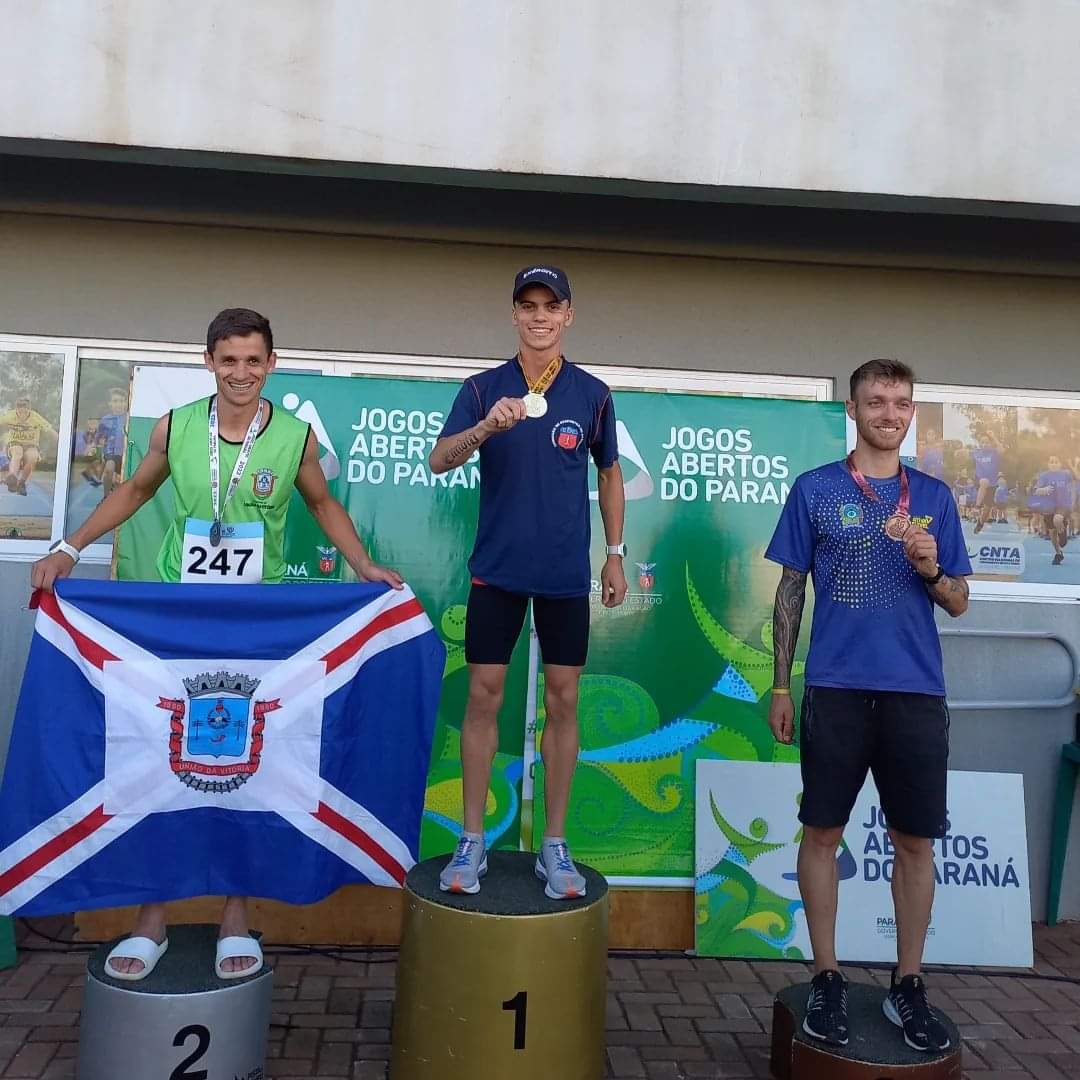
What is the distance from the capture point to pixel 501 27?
412 centimetres

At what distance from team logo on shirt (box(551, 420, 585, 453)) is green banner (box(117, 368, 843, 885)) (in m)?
1.19

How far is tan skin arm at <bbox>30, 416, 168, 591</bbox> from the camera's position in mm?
2814

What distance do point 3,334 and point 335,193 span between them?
1712mm

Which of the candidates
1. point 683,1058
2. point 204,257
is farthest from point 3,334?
point 683,1058

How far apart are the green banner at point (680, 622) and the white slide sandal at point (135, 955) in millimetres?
1636

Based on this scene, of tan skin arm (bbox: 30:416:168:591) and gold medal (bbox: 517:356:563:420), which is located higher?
gold medal (bbox: 517:356:563:420)

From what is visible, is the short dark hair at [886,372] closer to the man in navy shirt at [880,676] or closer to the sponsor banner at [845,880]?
the man in navy shirt at [880,676]

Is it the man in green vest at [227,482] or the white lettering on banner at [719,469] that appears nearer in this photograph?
the man in green vest at [227,482]

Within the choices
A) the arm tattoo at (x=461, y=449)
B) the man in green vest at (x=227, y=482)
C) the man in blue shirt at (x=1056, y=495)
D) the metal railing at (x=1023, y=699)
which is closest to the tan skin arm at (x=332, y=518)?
the man in green vest at (x=227, y=482)

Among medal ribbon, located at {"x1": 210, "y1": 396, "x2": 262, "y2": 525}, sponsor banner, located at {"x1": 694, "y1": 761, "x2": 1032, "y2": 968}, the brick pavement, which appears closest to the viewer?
medal ribbon, located at {"x1": 210, "y1": 396, "x2": 262, "y2": 525}

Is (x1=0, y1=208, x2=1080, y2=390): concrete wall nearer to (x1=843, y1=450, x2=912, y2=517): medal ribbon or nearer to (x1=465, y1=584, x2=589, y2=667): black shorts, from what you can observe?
(x1=843, y1=450, x2=912, y2=517): medal ribbon

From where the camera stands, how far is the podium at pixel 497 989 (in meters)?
2.47

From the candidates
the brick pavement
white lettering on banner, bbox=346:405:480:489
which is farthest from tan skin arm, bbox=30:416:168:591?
the brick pavement

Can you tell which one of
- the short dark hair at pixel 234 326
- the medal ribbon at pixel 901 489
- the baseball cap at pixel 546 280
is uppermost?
the baseball cap at pixel 546 280
